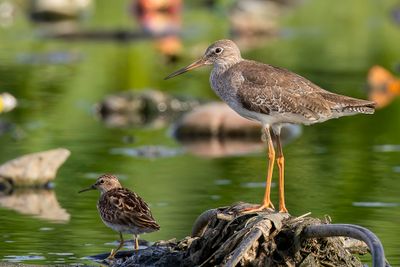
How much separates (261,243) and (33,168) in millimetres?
5551

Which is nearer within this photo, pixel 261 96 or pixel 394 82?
pixel 261 96

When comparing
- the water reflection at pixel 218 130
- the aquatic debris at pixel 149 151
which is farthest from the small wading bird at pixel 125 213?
the water reflection at pixel 218 130

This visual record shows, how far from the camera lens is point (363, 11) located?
4306 cm

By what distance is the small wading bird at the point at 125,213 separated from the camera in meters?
11.6

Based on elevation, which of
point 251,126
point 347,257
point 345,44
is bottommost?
point 347,257

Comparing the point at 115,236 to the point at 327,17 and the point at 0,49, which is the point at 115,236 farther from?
the point at 327,17

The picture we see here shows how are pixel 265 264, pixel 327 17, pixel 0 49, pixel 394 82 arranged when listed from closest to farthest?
pixel 265 264 < pixel 394 82 < pixel 0 49 < pixel 327 17

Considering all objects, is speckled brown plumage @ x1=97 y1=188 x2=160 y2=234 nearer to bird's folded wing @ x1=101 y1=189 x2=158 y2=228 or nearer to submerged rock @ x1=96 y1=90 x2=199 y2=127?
bird's folded wing @ x1=101 y1=189 x2=158 y2=228

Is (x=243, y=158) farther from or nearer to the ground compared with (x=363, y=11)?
nearer to the ground

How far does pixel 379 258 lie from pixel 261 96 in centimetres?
245

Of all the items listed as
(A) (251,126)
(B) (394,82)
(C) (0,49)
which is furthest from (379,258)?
(C) (0,49)

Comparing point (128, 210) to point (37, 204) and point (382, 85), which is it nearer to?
point (37, 204)

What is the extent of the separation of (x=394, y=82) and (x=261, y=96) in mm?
14509

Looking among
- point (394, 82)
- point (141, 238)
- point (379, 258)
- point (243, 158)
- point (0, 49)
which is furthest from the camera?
point (0, 49)
